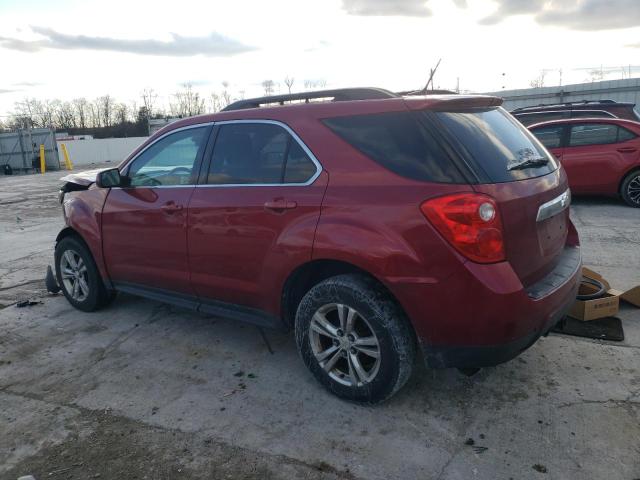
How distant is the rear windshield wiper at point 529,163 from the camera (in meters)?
2.96

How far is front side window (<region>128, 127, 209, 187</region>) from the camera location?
394 cm

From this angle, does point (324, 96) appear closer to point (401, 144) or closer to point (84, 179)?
point (401, 144)

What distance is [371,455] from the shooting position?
108 inches

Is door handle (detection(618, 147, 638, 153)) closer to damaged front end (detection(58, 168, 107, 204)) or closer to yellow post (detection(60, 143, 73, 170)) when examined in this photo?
damaged front end (detection(58, 168, 107, 204))

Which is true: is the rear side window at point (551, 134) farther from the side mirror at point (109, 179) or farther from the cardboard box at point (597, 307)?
the side mirror at point (109, 179)

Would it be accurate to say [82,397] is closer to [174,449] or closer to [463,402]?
[174,449]

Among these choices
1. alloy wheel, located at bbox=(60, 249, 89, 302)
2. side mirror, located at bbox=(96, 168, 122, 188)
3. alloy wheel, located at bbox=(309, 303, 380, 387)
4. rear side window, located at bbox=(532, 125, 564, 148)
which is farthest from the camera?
rear side window, located at bbox=(532, 125, 564, 148)

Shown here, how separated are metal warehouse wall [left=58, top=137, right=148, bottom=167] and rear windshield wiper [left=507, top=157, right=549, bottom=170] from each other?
32182mm

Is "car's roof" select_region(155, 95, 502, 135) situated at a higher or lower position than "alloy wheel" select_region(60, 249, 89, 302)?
higher

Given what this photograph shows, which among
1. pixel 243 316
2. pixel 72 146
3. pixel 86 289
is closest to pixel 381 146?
pixel 243 316

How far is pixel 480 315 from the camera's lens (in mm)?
2674

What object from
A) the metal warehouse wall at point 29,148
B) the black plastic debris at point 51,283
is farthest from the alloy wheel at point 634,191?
the metal warehouse wall at point 29,148

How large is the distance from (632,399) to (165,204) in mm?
3347

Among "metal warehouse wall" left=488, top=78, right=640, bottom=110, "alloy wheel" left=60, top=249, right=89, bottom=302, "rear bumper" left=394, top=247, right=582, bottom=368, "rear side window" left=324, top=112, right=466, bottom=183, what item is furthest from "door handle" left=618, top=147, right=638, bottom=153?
"metal warehouse wall" left=488, top=78, right=640, bottom=110
